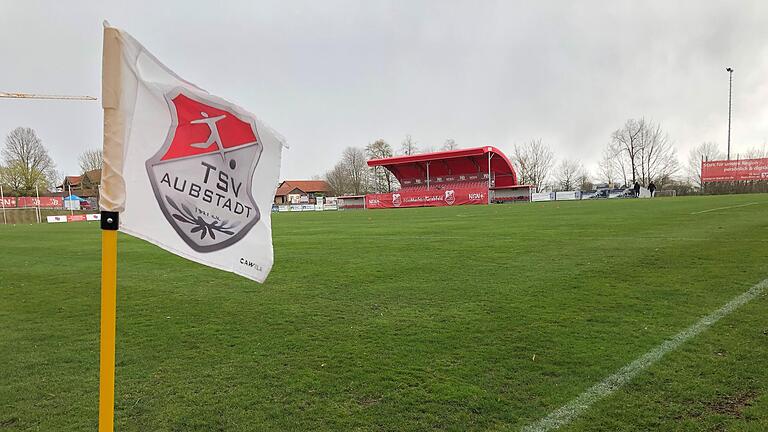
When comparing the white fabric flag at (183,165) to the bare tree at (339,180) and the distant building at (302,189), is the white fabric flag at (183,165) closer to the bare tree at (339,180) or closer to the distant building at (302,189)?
the bare tree at (339,180)

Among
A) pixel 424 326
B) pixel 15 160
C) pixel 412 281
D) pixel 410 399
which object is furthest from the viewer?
pixel 15 160

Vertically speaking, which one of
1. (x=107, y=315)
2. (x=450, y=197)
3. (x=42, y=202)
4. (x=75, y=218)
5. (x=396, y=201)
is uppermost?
(x=450, y=197)

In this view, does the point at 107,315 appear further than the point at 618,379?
No

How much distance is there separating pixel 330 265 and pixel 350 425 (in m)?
6.44

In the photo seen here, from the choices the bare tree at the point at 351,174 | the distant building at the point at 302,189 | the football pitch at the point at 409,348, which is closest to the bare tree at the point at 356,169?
the bare tree at the point at 351,174

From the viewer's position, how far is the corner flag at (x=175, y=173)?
78.6 inches

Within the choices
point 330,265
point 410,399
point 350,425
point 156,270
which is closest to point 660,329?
point 410,399

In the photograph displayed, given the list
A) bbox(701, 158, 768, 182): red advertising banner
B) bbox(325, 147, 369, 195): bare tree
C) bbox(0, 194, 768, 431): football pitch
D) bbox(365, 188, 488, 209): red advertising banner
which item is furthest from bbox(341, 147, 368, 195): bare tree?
bbox(0, 194, 768, 431): football pitch

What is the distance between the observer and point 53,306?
6223mm

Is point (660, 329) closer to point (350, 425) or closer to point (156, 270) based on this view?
point (350, 425)

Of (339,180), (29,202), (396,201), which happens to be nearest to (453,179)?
(396,201)

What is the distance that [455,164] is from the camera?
60.5 meters

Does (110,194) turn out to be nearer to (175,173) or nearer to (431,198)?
(175,173)

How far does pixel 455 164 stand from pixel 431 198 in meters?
12.4
